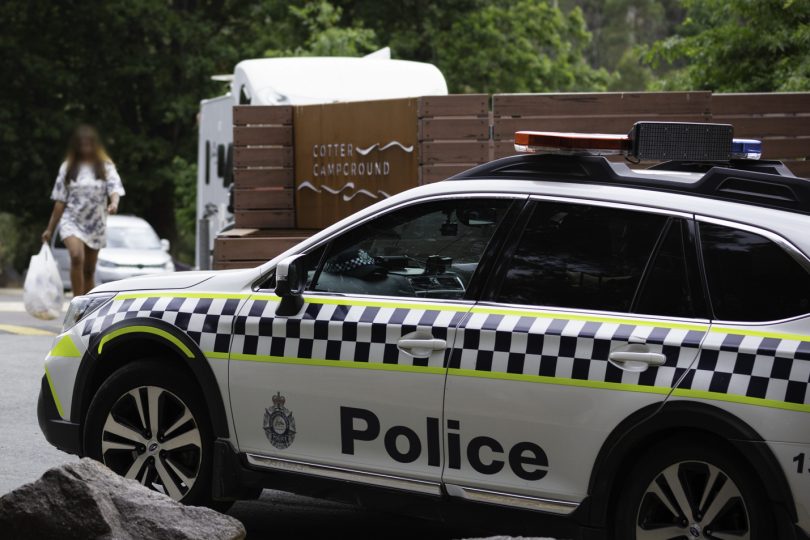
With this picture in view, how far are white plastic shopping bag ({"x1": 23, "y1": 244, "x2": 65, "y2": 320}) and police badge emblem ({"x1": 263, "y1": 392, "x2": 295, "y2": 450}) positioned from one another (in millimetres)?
7871

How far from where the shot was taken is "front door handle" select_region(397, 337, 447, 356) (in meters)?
4.93

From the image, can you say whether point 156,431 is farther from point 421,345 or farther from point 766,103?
point 766,103

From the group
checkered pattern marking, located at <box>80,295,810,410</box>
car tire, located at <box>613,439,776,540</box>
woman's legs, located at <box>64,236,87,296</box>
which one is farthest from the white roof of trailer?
car tire, located at <box>613,439,776,540</box>

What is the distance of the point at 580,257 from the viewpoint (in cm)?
484

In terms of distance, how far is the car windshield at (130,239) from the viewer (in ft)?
84.3

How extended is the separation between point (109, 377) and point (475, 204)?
1755 mm

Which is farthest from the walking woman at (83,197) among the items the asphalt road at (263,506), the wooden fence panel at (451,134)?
the wooden fence panel at (451,134)

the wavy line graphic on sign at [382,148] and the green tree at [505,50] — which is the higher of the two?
the green tree at [505,50]

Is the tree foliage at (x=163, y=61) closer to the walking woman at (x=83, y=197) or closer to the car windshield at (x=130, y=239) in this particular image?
the car windshield at (x=130, y=239)

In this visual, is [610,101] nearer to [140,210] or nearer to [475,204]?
[475,204]

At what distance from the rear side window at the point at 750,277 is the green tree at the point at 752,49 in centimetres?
1055

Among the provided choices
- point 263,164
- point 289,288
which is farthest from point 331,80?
point 289,288

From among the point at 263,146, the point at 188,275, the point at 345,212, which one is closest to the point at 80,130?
the point at 263,146

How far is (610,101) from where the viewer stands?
10742mm
